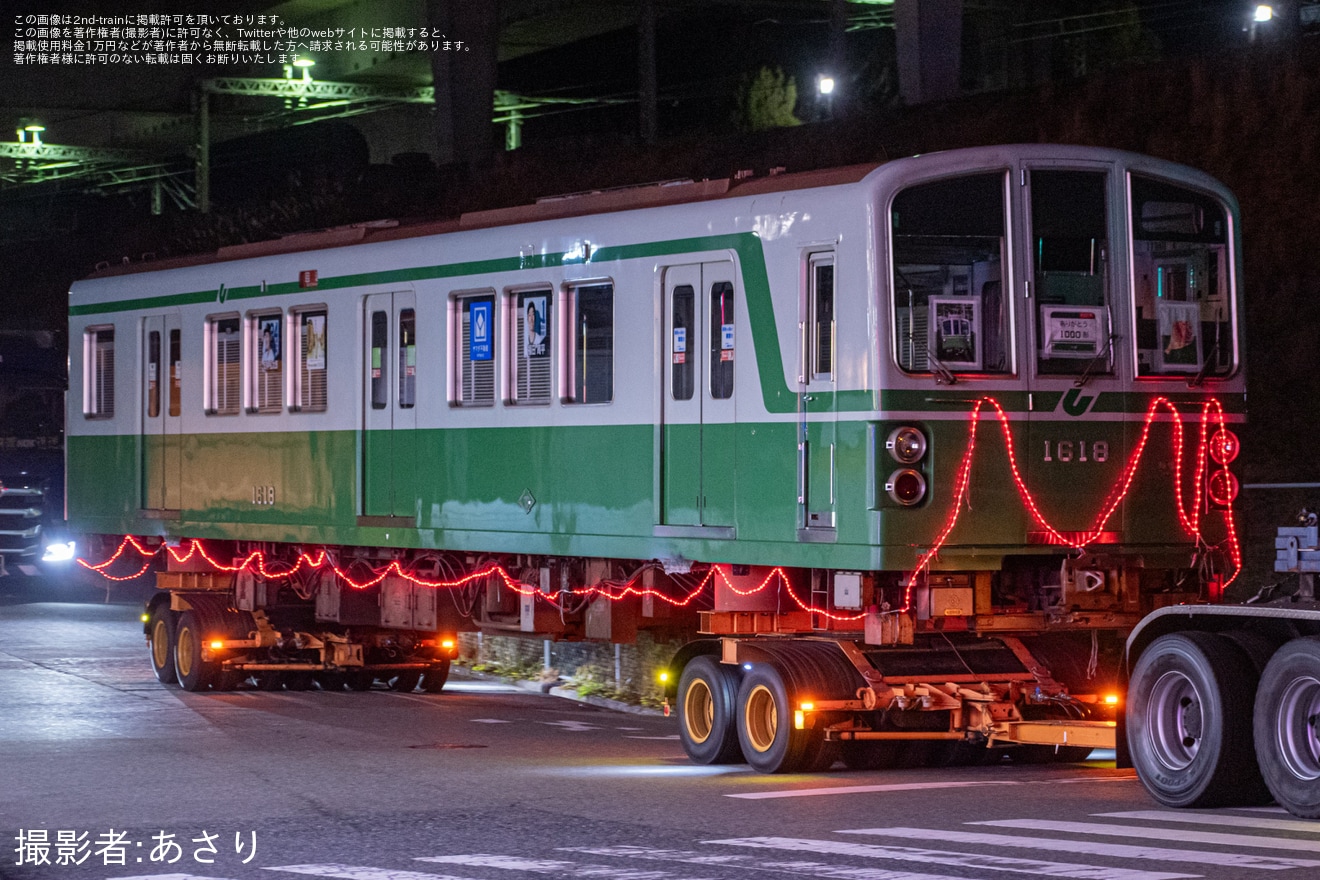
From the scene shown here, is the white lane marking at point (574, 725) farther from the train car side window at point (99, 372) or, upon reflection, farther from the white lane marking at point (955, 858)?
the train car side window at point (99, 372)

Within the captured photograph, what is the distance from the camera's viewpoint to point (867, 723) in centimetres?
1407

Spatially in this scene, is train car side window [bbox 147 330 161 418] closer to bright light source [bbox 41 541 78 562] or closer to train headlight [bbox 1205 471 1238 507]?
bright light source [bbox 41 541 78 562]

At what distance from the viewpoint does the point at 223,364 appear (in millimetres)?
21250

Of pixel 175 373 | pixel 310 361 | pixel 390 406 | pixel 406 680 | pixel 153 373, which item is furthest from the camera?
pixel 153 373

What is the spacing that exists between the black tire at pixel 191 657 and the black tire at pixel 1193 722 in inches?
414

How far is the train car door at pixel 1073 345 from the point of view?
14234 mm

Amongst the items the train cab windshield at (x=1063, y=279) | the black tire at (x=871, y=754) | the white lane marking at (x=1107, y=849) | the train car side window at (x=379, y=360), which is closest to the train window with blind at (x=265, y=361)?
the train car side window at (x=379, y=360)

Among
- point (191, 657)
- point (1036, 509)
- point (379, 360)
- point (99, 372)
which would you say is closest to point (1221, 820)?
point (1036, 509)

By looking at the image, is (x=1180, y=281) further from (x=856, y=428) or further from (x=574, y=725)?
(x=574, y=725)

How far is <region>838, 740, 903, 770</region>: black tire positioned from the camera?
1432 cm

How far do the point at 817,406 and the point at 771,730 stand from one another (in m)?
→ 1.98

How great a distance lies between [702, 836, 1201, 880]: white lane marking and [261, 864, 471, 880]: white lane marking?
5.06 ft

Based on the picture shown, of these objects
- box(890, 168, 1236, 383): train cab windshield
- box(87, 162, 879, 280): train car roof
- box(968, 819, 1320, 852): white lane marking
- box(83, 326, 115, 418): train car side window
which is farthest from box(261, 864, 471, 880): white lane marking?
box(83, 326, 115, 418): train car side window

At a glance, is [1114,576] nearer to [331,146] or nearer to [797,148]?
[797,148]
